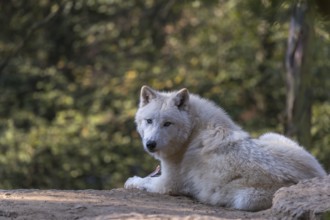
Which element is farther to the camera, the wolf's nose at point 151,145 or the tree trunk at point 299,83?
the tree trunk at point 299,83

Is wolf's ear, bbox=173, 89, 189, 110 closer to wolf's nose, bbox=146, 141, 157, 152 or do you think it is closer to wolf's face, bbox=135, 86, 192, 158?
wolf's face, bbox=135, 86, 192, 158

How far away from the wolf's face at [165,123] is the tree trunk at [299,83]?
302 inches

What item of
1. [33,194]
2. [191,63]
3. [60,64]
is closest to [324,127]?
[191,63]

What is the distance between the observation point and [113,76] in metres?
20.8

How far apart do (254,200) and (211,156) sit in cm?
77

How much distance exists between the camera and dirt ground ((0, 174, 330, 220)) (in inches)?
264

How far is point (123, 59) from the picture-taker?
68.4 ft

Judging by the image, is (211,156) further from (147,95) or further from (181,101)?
(147,95)

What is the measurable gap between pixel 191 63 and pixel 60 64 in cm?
341

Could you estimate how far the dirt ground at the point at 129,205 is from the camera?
6707mm

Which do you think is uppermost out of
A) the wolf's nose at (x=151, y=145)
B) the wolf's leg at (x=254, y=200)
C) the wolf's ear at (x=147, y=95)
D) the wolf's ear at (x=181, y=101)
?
the wolf's ear at (x=147, y=95)

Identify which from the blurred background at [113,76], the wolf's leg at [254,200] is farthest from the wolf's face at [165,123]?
the blurred background at [113,76]

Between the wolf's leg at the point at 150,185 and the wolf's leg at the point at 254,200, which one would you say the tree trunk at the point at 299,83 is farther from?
the wolf's leg at the point at 254,200

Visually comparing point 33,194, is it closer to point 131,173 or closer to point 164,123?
point 164,123
